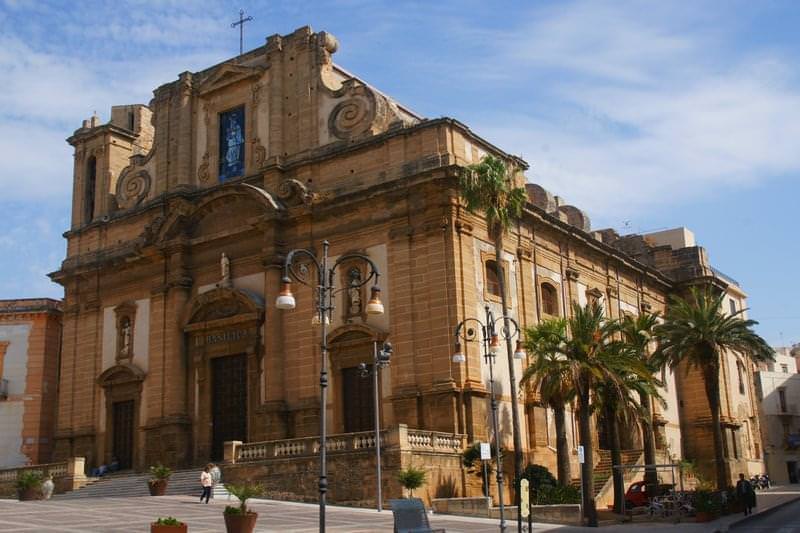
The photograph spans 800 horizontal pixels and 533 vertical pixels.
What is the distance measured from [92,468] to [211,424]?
22.3 ft

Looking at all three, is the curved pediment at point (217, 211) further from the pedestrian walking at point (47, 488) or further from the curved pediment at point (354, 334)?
the pedestrian walking at point (47, 488)

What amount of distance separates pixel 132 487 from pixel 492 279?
15.5 meters

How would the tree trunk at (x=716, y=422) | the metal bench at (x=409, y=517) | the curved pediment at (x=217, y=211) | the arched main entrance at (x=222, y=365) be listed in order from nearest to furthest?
the metal bench at (x=409, y=517)
the tree trunk at (x=716, y=422)
the arched main entrance at (x=222, y=365)
the curved pediment at (x=217, y=211)

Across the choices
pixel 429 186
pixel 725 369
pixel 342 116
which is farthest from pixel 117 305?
pixel 725 369

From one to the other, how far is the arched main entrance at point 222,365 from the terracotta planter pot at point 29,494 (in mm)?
7206

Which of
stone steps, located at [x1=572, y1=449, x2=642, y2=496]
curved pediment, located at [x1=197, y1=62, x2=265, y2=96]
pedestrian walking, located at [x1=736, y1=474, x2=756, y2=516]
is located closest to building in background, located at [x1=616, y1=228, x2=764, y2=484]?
stone steps, located at [x1=572, y1=449, x2=642, y2=496]

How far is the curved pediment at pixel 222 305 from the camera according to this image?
38.8 metres

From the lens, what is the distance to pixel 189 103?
4469 centimetres

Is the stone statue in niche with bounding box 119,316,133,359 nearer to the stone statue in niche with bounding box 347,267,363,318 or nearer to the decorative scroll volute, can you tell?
the decorative scroll volute

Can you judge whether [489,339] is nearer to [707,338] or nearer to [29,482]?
[707,338]

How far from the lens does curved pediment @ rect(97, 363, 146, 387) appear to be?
41.8 meters

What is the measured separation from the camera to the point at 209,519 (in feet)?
82.8

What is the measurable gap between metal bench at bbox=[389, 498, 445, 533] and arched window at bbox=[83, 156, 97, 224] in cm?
3345

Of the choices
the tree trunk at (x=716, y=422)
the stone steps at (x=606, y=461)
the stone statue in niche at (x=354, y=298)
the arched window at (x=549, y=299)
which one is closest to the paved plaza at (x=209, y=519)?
the tree trunk at (x=716, y=422)
